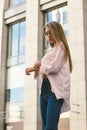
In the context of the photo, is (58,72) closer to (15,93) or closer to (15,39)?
(15,93)

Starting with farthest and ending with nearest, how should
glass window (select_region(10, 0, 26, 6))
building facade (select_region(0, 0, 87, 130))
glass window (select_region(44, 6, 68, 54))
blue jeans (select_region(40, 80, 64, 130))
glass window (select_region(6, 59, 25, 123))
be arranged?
glass window (select_region(10, 0, 26, 6)), glass window (select_region(6, 59, 25, 123)), glass window (select_region(44, 6, 68, 54)), building facade (select_region(0, 0, 87, 130)), blue jeans (select_region(40, 80, 64, 130))

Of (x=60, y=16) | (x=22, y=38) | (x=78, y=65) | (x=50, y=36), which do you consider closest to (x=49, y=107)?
(x=50, y=36)

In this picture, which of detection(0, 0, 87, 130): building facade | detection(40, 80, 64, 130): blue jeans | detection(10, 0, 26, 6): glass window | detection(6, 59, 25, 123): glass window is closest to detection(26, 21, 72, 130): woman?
detection(40, 80, 64, 130): blue jeans

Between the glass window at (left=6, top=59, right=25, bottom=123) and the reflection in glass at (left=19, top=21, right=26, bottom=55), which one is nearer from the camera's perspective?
the glass window at (left=6, top=59, right=25, bottom=123)

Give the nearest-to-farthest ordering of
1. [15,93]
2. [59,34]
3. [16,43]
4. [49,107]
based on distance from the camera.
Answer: [49,107] < [59,34] < [15,93] < [16,43]

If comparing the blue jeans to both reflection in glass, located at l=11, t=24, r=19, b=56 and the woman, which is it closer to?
the woman

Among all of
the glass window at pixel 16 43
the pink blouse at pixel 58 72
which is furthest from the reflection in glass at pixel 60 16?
the pink blouse at pixel 58 72

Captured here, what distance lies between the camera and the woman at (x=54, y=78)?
227cm

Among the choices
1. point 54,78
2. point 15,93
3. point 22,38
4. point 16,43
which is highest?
point 22,38

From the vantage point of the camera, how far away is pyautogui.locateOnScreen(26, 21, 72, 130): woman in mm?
2266

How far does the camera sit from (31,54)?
21203 mm

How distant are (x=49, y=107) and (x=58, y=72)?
0.26 meters

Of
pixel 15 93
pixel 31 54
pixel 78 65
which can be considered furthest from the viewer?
pixel 15 93

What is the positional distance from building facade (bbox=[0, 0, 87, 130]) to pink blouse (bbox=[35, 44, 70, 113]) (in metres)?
15.1
